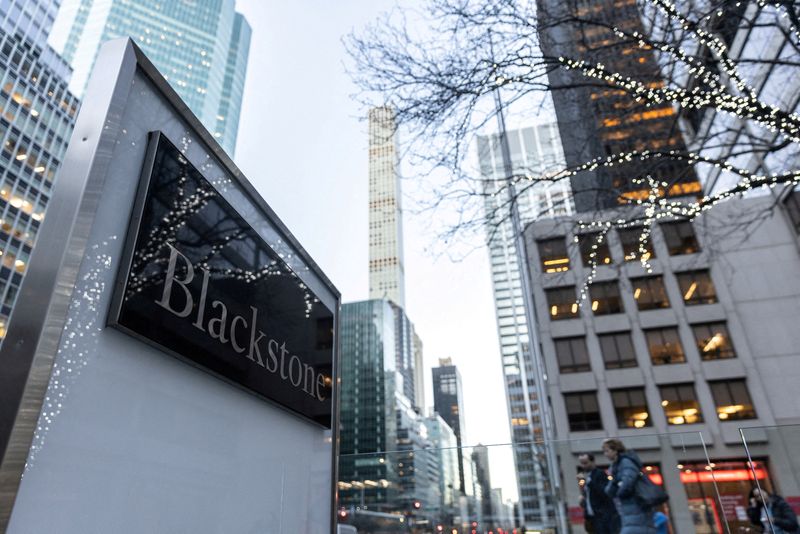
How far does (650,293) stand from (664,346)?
355cm

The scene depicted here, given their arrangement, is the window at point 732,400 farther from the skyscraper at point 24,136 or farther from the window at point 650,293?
the skyscraper at point 24,136

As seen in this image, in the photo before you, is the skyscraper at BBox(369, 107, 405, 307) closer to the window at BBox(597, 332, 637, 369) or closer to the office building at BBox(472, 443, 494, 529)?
the window at BBox(597, 332, 637, 369)

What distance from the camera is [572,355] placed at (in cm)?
2817

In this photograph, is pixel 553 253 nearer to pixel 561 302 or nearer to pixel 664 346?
pixel 561 302

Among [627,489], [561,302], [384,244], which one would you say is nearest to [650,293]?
[561,302]

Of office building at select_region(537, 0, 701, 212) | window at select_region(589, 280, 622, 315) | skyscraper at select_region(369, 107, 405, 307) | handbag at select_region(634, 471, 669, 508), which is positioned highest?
skyscraper at select_region(369, 107, 405, 307)

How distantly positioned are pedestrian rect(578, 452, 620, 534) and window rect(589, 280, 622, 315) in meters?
26.1

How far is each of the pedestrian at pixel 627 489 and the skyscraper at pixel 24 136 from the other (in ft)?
177

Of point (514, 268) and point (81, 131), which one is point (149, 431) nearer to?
point (81, 131)

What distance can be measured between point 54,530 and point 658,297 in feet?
107

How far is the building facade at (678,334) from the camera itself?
2541cm

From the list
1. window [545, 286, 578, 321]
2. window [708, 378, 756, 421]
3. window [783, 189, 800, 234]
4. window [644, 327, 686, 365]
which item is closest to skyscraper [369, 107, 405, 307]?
window [545, 286, 578, 321]

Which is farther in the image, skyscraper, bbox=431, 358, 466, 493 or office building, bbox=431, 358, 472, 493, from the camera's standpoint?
skyscraper, bbox=431, 358, 466, 493

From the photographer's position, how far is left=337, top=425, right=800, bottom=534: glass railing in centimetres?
442
